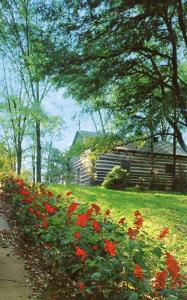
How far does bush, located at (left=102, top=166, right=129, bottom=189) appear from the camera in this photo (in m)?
24.1

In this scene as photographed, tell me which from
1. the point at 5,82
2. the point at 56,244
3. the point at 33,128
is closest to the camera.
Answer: the point at 56,244

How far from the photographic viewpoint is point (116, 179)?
24.2 meters

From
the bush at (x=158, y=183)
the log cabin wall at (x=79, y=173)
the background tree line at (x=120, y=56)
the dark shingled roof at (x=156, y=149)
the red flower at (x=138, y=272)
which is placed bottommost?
the red flower at (x=138, y=272)

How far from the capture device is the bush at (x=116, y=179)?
24.1 m

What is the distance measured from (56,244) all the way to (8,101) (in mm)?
23559

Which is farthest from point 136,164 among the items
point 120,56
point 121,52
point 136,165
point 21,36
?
point 121,52

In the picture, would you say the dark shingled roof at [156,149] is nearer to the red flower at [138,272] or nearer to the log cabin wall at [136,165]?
the log cabin wall at [136,165]

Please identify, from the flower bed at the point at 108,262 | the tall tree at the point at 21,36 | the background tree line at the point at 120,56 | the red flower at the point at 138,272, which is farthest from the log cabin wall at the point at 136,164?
the red flower at the point at 138,272

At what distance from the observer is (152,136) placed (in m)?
16.6

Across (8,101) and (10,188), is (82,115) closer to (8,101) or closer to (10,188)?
(10,188)

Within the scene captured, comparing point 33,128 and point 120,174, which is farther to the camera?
point 33,128

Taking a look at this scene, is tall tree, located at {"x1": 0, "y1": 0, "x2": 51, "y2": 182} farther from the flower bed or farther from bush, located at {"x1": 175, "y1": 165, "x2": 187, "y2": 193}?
the flower bed

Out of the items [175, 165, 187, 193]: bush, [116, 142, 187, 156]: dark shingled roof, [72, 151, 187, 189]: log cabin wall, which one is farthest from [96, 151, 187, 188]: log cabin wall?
[175, 165, 187, 193]: bush

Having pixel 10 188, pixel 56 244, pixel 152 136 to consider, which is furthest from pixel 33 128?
pixel 56 244
